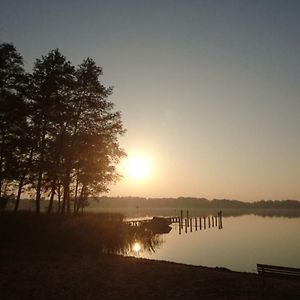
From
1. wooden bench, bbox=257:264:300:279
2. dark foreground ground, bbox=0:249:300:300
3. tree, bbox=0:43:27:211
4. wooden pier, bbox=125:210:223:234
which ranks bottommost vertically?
dark foreground ground, bbox=0:249:300:300

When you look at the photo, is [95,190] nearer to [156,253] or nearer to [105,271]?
[156,253]

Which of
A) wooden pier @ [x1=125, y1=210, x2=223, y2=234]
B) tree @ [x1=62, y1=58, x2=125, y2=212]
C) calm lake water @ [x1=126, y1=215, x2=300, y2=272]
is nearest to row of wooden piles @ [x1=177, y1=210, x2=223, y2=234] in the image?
wooden pier @ [x1=125, y1=210, x2=223, y2=234]

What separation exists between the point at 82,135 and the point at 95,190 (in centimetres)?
656

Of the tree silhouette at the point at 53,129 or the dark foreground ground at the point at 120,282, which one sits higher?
the tree silhouette at the point at 53,129

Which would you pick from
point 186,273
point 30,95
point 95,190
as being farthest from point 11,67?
point 186,273

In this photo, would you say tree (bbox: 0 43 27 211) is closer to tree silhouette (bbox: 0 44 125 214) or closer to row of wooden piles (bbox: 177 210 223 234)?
tree silhouette (bbox: 0 44 125 214)

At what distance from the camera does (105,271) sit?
52.8 feet

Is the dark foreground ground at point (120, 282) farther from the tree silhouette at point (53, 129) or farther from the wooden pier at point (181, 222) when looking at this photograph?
the wooden pier at point (181, 222)

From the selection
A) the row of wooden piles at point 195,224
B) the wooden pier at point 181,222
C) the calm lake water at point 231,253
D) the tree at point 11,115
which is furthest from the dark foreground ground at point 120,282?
the row of wooden piles at point 195,224

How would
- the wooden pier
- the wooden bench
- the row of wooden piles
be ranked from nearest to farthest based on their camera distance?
the wooden bench, the wooden pier, the row of wooden piles

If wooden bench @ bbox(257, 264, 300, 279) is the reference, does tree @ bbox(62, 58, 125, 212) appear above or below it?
above

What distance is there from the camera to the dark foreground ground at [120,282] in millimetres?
12180

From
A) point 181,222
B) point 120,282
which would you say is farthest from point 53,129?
point 181,222

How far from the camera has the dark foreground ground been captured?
12.2 m
